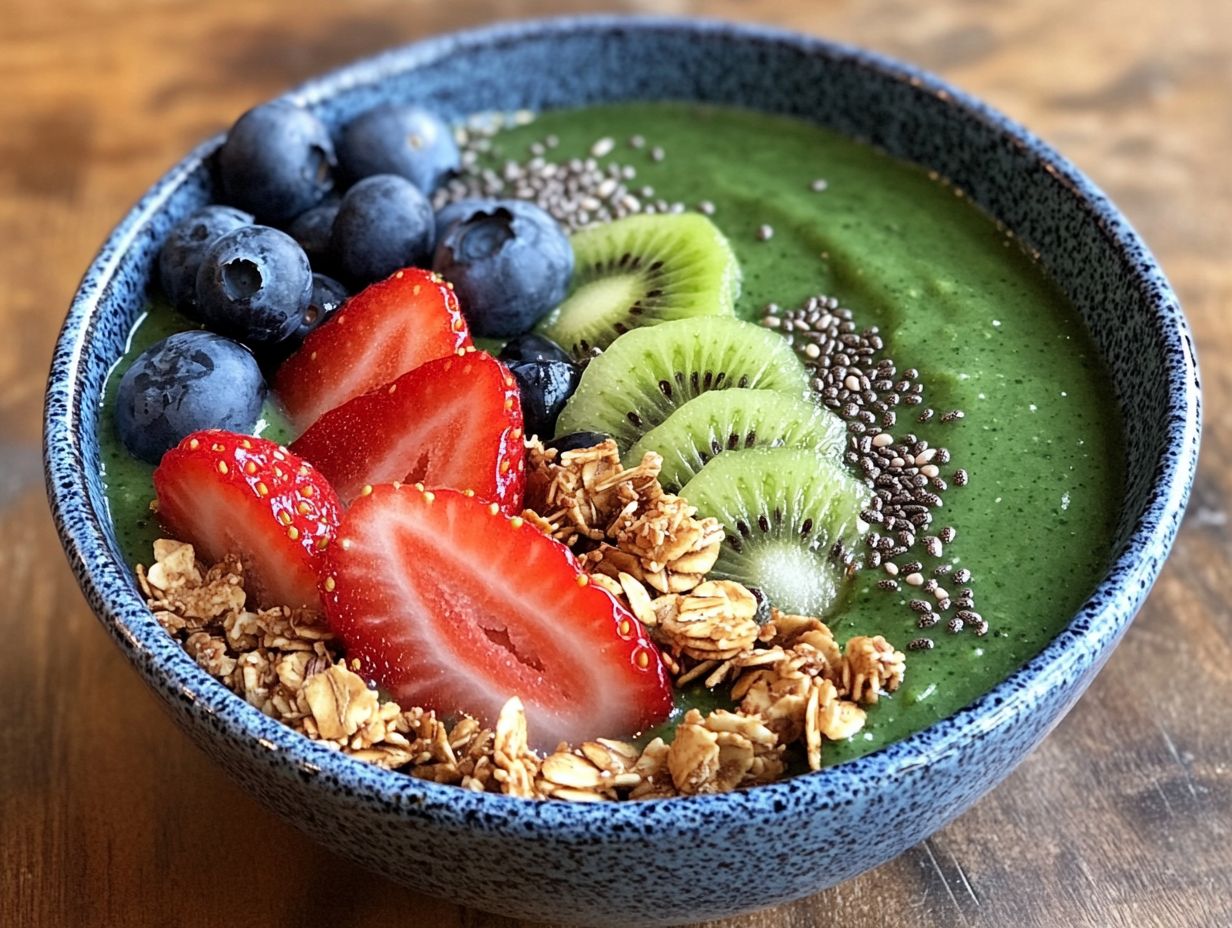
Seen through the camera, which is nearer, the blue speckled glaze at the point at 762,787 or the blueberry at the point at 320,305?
the blue speckled glaze at the point at 762,787

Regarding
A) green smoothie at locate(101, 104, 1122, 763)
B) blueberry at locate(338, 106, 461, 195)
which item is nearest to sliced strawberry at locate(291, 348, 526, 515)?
green smoothie at locate(101, 104, 1122, 763)

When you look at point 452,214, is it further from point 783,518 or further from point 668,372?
point 783,518

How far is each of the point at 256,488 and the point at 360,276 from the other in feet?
1.63

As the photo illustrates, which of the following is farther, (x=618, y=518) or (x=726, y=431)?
(x=726, y=431)

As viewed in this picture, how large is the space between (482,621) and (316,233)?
0.76m

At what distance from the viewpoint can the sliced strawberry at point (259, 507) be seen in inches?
59.9

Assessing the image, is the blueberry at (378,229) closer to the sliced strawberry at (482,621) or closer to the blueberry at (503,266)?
the blueberry at (503,266)

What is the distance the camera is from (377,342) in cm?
178

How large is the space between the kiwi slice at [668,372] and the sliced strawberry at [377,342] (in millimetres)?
182

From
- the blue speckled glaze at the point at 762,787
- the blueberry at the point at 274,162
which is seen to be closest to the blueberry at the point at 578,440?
the blue speckled glaze at the point at 762,787

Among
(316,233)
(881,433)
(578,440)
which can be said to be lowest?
(881,433)

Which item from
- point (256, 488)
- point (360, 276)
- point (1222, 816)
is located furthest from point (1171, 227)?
point (256, 488)

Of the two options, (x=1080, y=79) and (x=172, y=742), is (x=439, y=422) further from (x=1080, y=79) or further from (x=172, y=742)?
(x=1080, y=79)

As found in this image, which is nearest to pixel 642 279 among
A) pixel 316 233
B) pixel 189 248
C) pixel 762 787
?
pixel 316 233
